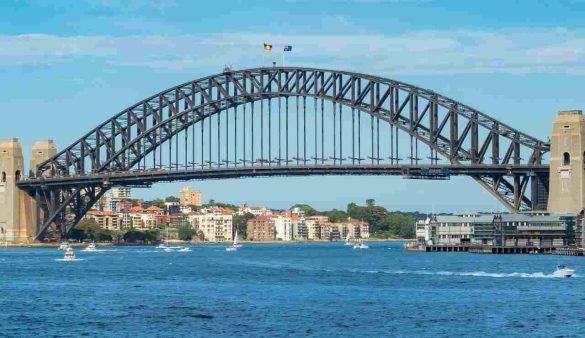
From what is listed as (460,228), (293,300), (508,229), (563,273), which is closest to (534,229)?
(508,229)

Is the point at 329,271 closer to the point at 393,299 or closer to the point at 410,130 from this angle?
the point at 393,299

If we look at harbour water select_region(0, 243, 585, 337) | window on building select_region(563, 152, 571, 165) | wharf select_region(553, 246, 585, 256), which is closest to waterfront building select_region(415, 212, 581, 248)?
wharf select_region(553, 246, 585, 256)

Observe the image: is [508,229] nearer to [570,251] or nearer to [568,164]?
[568,164]

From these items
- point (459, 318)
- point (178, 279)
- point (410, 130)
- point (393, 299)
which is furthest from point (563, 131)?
point (459, 318)

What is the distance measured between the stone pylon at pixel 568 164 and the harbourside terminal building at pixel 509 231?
10.4 feet

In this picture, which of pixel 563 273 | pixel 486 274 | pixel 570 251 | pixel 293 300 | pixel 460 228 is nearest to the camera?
pixel 293 300

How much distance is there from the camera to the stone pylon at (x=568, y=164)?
163625 millimetres

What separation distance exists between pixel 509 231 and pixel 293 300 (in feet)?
271

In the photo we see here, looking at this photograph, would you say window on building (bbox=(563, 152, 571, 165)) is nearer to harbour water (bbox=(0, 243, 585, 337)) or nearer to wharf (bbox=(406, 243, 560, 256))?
wharf (bbox=(406, 243, 560, 256))

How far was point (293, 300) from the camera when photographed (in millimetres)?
85875

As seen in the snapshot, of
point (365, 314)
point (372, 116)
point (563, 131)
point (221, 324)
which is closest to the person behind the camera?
point (221, 324)

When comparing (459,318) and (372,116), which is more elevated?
(372,116)

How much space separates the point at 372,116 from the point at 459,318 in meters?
105

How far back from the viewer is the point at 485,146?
174 m
